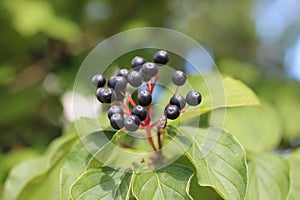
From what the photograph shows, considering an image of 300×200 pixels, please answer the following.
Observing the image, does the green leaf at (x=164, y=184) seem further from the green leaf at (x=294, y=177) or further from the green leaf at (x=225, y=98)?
the green leaf at (x=294, y=177)

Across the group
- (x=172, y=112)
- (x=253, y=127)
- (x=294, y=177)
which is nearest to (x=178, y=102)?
(x=172, y=112)

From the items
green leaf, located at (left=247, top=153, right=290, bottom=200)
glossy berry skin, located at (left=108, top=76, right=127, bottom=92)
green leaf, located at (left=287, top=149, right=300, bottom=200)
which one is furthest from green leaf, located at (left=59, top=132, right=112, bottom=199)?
green leaf, located at (left=287, top=149, right=300, bottom=200)

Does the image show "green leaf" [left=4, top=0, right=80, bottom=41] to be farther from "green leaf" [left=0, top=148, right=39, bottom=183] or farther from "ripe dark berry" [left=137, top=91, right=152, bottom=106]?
"ripe dark berry" [left=137, top=91, right=152, bottom=106]

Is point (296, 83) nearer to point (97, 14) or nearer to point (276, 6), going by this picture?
point (97, 14)

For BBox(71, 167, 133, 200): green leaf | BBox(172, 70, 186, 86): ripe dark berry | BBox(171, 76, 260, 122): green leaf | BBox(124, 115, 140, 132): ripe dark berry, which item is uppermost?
BBox(172, 70, 186, 86): ripe dark berry

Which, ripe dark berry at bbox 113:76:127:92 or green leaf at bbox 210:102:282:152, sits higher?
ripe dark berry at bbox 113:76:127:92
